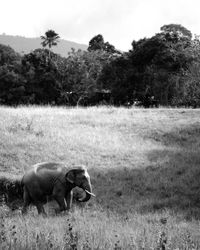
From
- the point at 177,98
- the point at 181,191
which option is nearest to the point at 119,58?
the point at 177,98

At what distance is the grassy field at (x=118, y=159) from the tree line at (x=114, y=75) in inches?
519

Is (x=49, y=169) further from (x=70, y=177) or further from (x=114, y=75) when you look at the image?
(x=114, y=75)

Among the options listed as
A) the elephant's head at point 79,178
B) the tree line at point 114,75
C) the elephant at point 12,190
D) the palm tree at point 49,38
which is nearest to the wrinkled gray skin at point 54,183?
the elephant's head at point 79,178

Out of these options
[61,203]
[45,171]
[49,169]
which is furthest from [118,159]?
[61,203]

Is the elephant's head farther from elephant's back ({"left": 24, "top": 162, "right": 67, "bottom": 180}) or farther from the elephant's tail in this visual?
the elephant's tail

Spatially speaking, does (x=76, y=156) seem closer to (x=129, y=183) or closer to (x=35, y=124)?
(x=129, y=183)

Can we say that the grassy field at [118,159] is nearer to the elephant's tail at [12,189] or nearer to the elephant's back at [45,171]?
the elephant's tail at [12,189]

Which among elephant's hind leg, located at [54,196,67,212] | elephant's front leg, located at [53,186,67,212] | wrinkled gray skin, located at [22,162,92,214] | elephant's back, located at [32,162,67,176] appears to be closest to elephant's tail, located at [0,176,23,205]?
wrinkled gray skin, located at [22,162,92,214]

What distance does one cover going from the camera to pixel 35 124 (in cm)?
2234

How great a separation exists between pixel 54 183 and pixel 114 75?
3585 centimetres

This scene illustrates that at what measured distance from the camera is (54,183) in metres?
12.5

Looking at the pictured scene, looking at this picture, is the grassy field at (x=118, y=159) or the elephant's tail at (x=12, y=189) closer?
the grassy field at (x=118, y=159)

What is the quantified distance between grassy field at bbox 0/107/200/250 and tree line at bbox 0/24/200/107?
1318 cm

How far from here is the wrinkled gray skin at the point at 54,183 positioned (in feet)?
40.1
